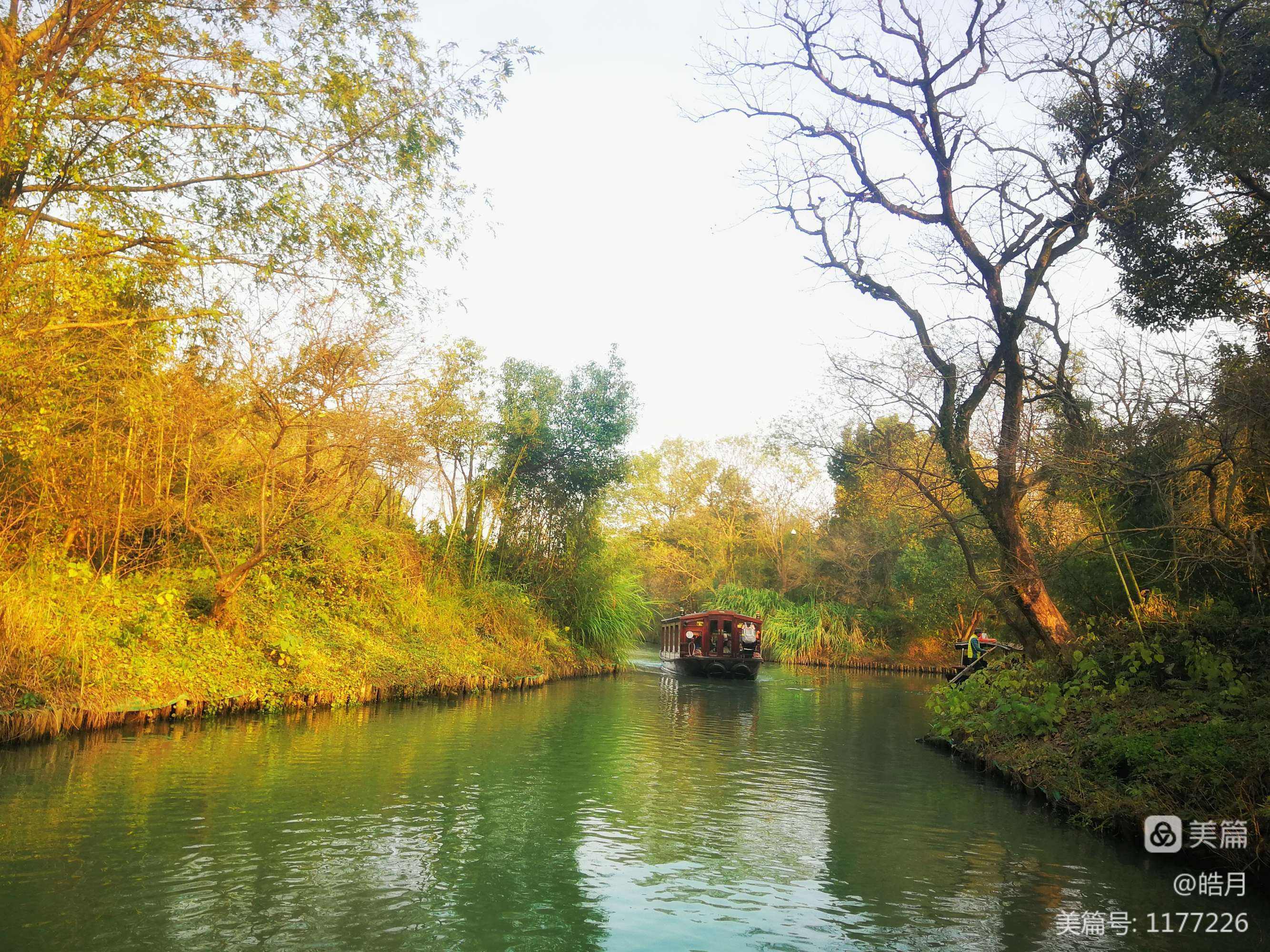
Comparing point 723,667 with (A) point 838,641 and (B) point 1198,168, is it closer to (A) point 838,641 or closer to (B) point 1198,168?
(A) point 838,641

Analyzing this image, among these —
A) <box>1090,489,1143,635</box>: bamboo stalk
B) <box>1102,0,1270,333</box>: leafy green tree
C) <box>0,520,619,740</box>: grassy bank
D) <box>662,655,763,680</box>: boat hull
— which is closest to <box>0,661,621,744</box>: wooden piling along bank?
<box>0,520,619,740</box>: grassy bank

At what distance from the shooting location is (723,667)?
2672cm

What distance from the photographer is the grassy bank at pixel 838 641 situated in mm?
32906

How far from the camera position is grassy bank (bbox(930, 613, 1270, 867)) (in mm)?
6672

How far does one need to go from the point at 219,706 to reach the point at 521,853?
7.04 meters

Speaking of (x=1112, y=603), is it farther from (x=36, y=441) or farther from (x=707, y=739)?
(x=36, y=441)

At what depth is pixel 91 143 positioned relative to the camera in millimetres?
8773

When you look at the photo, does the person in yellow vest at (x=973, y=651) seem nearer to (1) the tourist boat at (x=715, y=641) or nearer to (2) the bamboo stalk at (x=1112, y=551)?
(2) the bamboo stalk at (x=1112, y=551)

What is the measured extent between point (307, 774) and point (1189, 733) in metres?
8.02

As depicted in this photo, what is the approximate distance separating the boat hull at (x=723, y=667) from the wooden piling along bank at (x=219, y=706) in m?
8.47

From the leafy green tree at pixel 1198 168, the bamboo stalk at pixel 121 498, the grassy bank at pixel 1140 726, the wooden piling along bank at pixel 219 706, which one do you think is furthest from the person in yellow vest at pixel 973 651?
the bamboo stalk at pixel 121 498

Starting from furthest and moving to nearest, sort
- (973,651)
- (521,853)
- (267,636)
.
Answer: (973,651) < (267,636) < (521,853)

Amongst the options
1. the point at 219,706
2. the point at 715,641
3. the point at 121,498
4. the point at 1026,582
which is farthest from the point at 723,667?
the point at 121,498

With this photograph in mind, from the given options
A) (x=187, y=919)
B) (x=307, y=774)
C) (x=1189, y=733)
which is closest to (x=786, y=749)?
(x=1189, y=733)
